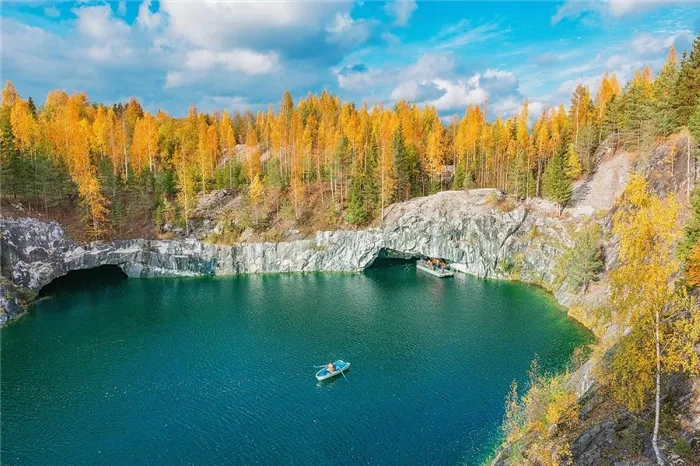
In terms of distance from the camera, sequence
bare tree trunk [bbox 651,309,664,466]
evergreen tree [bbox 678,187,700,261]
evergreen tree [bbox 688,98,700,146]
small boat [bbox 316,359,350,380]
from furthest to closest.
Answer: evergreen tree [bbox 688,98,700,146] → small boat [bbox 316,359,350,380] → evergreen tree [bbox 678,187,700,261] → bare tree trunk [bbox 651,309,664,466]

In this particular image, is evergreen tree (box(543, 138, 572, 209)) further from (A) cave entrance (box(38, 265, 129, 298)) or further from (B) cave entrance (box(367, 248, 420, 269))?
(A) cave entrance (box(38, 265, 129, 298))

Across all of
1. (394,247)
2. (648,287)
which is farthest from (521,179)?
(648,287)

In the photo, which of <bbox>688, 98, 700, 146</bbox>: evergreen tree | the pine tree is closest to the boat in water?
the pine tree

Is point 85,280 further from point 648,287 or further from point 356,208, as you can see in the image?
point 648,287

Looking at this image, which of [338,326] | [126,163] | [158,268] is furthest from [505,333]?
[126,163]

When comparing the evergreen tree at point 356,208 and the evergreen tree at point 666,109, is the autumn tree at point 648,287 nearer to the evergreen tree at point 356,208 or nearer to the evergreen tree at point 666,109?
the evergreen tree at point 666,109
